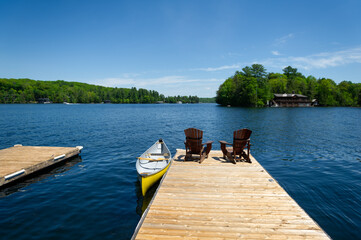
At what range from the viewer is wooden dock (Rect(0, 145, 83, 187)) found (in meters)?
9.30

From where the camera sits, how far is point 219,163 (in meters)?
9.36

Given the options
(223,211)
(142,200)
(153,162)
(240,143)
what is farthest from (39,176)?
(240,143)

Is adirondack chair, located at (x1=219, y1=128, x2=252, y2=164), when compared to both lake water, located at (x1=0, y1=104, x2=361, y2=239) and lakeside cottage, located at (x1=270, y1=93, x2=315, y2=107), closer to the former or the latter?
lake water, located at (x1=0, y1=104, x2=361, y2=239)

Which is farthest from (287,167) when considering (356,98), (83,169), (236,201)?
(356,98)

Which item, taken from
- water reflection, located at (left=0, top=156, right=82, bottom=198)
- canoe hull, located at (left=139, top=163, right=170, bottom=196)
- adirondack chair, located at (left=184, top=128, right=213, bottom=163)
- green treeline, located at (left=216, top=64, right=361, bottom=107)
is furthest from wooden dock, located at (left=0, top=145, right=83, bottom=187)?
green treeline, located at (left=216, top=64, right=361, bottom=107)

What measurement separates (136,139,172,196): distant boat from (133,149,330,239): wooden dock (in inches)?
55.1

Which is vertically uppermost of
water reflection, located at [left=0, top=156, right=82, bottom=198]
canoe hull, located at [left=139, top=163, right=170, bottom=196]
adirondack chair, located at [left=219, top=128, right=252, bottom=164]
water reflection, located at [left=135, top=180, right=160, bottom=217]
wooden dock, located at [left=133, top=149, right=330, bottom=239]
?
adirondack chair, located at [left=219, top=128, right=252, bottom=164]

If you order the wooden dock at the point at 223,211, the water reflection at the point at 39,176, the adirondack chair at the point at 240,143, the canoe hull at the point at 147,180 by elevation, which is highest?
the adirondack chair at the point at 240,143

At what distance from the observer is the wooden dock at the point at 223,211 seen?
13.6ft

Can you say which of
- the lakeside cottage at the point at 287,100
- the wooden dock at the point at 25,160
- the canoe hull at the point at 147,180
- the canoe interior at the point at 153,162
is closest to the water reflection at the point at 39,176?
the wooden dock at the point at 25,160

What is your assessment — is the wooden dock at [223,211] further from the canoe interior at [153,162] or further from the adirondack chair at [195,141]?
the canoe interior at [153,162]

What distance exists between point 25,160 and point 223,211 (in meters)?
11.8

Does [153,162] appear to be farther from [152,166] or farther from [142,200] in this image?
[142,200]

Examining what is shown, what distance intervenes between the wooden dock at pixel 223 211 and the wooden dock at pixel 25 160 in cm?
774
